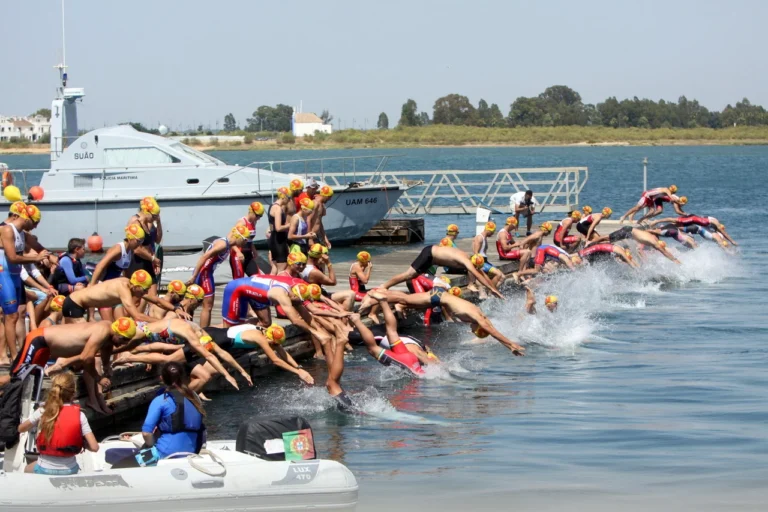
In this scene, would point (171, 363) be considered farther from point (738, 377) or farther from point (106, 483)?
point (738, 377)

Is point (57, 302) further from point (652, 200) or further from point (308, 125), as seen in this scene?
point (308, 125)

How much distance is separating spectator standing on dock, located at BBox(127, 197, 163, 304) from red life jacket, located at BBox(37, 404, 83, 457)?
4009 mm

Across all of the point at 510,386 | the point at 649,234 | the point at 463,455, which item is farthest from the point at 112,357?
the point at 649,234

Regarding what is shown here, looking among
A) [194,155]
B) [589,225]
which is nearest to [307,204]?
[194,155]

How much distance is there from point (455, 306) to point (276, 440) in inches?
223

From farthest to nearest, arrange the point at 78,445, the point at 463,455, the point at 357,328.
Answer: the point at 357,328 < the point at 463,455 < the point at 78,445

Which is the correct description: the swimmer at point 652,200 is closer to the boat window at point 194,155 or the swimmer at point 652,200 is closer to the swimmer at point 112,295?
the boat window at point 194,155

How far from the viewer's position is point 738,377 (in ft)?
47.4

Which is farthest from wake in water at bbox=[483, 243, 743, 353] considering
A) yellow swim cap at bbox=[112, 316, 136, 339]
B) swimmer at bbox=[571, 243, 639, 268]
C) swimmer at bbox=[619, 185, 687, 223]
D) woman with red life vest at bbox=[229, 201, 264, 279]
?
yellow swim cap at bbox=[112, 316, 136, 339]

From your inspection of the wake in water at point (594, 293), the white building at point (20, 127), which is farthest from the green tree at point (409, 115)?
the wake in water at point (594, 293)

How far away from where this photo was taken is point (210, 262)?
1355cm

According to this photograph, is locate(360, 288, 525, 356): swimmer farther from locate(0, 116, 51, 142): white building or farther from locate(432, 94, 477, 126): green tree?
locate(0, 116, 51, 142): white building

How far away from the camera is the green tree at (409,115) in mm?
159625

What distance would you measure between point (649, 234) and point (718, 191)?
3389cm
